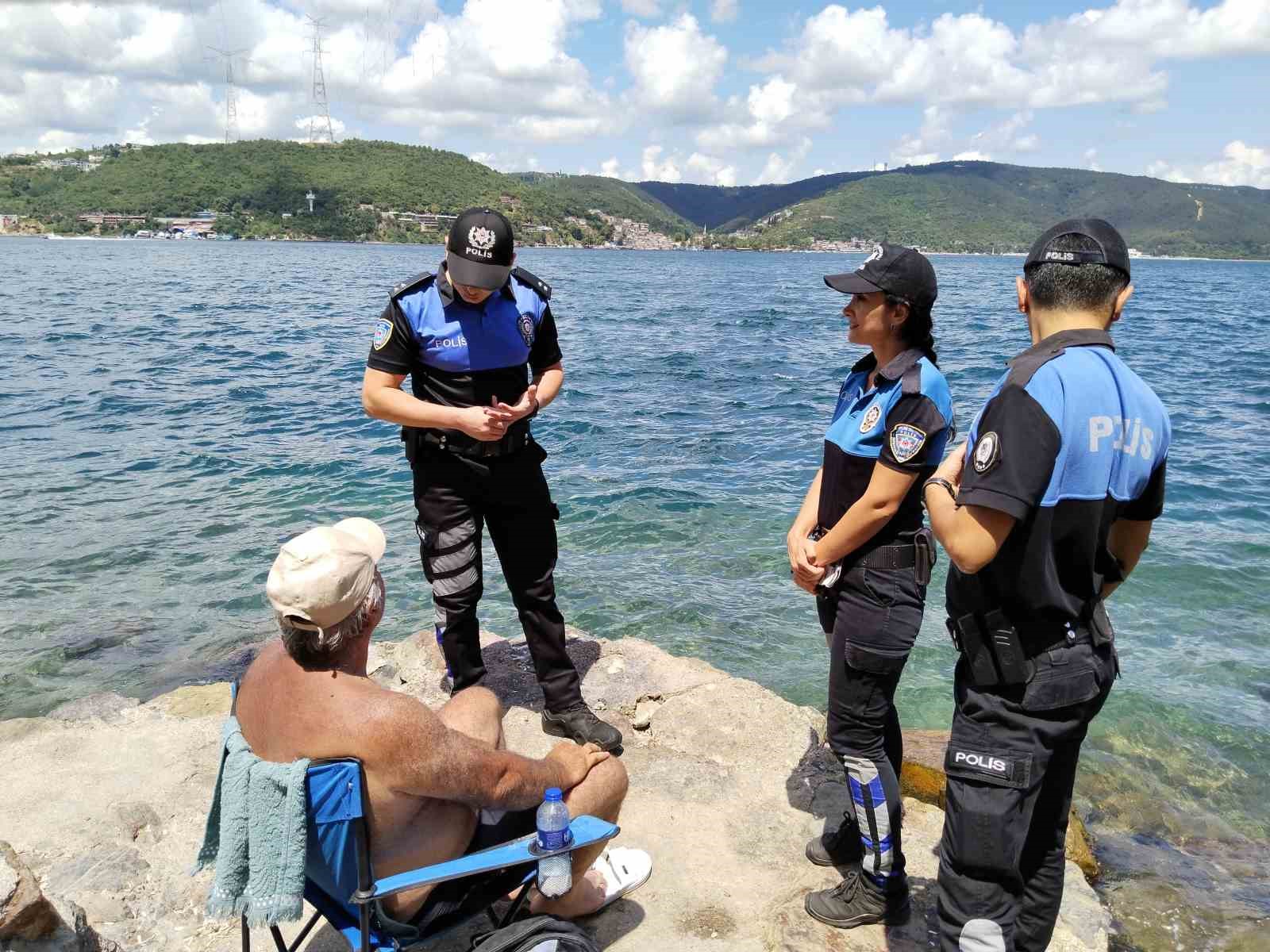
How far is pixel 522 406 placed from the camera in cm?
Answer: 406

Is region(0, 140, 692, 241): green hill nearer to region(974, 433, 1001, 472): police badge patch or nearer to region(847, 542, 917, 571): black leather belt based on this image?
region(847, 542, 917, 571): black leather belt

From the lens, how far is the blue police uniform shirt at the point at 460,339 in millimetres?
4055

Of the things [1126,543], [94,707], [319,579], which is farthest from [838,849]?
[94,707]

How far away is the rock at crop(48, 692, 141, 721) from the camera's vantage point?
5.29m

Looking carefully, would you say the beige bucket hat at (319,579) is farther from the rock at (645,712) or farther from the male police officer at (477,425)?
the rock at (645,712)

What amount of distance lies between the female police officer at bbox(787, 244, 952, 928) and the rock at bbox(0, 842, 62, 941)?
2.50 m

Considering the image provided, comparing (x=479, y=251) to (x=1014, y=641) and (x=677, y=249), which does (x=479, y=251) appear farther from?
(x=677, y=249)

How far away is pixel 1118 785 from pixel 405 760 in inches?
194

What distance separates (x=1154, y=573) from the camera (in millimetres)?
8953

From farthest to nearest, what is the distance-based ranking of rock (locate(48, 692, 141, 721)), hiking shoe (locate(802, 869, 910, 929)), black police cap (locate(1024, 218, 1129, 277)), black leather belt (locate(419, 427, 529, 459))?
rock (locate(48, 692, 141, 721))
black leather belt (locate(419, 427, 529, 459))
hiking shoe (locate(802, 869, 910, 929))
black police cap (locate(1024, 218, 1129, 277))

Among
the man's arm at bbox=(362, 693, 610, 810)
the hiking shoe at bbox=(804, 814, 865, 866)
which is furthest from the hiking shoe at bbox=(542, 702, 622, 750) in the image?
the man's arm at bbox=(362, 693, 610, 810)

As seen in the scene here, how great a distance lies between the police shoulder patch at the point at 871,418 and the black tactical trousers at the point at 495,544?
5.76ft

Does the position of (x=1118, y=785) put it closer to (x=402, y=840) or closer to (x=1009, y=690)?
(x=1009, y=690)

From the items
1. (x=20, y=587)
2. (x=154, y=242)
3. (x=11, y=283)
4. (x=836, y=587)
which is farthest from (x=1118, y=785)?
(x=154, y=242)
